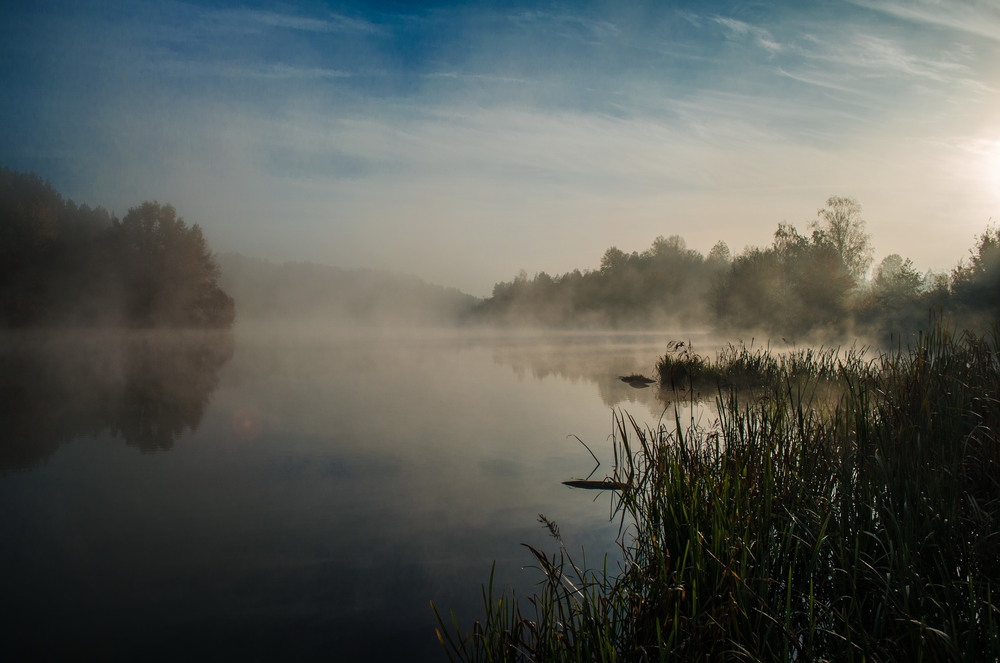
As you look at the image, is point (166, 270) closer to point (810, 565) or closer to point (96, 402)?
point (96, 402)

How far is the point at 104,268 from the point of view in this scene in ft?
176

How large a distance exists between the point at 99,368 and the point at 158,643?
2305 centimetres

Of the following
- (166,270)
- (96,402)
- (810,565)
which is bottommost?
(96,402)

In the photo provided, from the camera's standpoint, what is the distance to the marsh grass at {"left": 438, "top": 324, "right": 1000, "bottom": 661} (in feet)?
8.42

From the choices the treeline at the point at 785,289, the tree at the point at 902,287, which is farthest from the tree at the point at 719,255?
the tree at the point at 902,287

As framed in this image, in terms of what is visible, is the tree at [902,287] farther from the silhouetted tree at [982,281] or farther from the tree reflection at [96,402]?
the tree reflection at [96,402]

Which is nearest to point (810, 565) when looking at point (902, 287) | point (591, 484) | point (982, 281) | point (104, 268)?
point (591, 484)

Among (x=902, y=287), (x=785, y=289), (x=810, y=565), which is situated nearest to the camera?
(x=810, y=565)

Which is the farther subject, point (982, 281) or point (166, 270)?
point (166, 270)

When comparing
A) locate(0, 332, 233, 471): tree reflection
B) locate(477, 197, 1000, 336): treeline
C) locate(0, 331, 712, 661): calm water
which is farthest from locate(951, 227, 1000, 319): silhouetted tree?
locate(0, 332, 233, 471): tree reflection

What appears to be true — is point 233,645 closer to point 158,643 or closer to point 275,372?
point 158,643

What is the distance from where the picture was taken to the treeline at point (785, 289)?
22.5 meters

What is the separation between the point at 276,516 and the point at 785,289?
37.2 metres

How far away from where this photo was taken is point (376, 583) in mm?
4605
